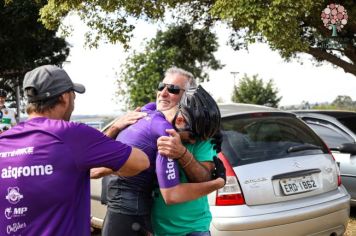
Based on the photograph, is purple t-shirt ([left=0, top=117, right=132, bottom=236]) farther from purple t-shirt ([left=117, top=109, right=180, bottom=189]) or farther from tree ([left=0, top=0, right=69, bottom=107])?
tree ([left=0, top=0, right=69, bottom=107])

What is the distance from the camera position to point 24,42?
19.6 metres

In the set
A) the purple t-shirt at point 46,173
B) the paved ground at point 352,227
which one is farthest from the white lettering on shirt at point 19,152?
the paved ground at point 352,227

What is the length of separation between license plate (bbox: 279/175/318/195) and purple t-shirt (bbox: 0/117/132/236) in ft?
7.36

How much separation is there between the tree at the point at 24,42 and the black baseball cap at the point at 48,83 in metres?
14.9

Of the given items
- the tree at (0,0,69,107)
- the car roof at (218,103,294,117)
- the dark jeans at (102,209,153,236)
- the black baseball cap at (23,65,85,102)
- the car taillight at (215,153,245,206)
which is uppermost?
the tree at (0,0,69,107)

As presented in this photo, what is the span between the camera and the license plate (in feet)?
12.8

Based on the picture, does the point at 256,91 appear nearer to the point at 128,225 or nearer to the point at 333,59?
the point at 333,59

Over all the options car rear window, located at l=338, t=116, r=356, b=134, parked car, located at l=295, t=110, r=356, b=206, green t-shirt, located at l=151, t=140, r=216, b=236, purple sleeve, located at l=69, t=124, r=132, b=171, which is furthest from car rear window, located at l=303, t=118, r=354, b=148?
purple sleeve, located at l=69, t=124, r=132, b=171

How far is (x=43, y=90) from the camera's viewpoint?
204 cm

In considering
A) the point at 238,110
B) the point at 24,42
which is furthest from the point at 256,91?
the point at 238,110

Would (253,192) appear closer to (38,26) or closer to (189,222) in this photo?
(189,222)

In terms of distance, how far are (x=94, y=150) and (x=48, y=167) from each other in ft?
0.63

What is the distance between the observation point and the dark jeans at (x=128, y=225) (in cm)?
243

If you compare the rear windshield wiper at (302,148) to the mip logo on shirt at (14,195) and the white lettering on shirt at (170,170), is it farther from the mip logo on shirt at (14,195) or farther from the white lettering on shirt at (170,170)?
the mip logo on shirt at (14,195)
